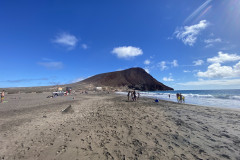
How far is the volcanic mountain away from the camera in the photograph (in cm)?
10519

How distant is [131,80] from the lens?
114m

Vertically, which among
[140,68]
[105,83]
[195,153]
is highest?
[140,68]

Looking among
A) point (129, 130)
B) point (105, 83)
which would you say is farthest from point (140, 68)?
point (129, 130)

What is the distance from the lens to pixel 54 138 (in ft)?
14.5

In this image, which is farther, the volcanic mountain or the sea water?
the volcanic mountain

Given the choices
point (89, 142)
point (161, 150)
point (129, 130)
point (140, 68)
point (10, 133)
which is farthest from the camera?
point (140, 68)

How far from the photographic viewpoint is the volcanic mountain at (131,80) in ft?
345

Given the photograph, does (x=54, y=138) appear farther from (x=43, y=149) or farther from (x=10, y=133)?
(x=10, y=133)

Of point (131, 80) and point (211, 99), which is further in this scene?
point (131, 80)

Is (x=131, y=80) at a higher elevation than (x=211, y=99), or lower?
higher

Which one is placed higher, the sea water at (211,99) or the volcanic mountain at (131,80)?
the volcanic mountain at (131,80)

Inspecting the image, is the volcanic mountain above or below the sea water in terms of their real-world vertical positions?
above

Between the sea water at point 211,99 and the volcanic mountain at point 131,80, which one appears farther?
the volcanic mountain at point 131,80

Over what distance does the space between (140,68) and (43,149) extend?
136 meters
